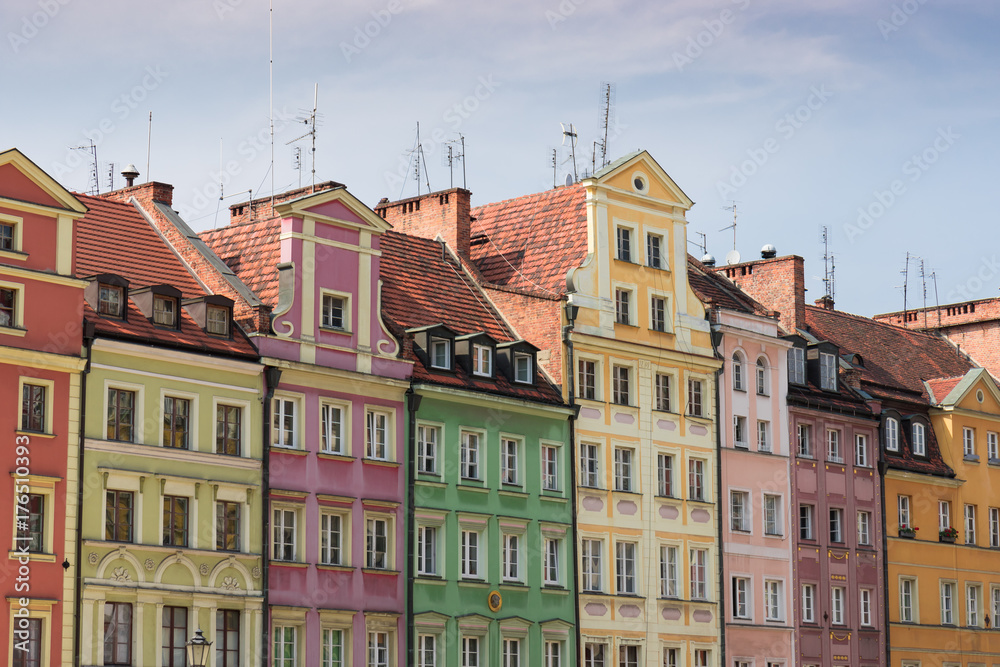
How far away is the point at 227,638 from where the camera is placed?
57.4 m

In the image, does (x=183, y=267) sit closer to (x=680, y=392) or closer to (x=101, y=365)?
(x=101, y=365)

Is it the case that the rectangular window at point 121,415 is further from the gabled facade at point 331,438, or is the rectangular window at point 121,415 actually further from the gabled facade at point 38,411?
the gabled facade at point 331,438

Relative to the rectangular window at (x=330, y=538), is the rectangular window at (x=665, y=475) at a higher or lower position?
higher

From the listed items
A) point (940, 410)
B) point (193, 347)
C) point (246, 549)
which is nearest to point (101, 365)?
point (193, 347)

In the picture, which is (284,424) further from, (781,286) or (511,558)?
(781,286)

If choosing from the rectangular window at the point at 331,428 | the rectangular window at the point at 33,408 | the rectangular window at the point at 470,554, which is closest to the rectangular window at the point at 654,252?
the rectangular window at the point at 470,554

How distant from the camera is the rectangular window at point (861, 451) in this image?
80500 mm

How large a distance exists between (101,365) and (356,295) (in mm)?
10179

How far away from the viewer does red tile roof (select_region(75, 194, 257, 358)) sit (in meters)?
56.9

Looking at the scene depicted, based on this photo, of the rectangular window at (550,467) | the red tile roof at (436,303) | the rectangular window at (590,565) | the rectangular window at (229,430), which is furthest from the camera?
the rectangular window at (590,565)

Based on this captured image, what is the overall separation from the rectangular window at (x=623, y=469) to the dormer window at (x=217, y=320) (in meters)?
17.2

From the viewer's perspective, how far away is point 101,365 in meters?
55.5

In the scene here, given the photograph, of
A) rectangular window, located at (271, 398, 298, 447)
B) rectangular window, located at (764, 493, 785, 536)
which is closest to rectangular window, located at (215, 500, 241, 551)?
rectangular window, located at (271, 398, 298, 447)

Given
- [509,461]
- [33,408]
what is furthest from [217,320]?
[509,461]
